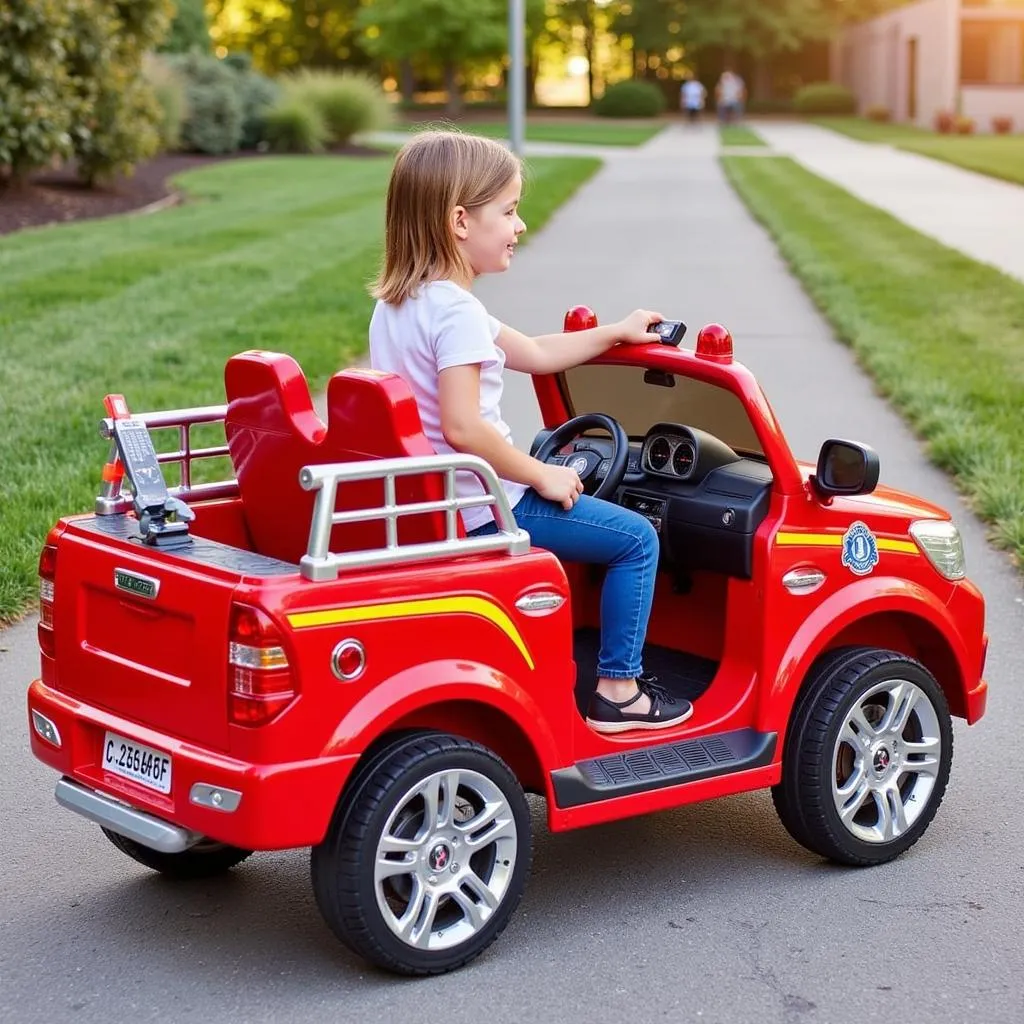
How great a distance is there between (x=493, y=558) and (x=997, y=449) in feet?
19.5

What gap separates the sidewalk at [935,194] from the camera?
2016 centimetres

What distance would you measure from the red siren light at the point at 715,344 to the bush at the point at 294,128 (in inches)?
1389

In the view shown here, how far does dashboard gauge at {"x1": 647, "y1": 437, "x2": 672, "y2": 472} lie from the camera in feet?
14.8

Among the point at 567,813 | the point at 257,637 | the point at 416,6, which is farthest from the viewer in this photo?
the point at 416,6

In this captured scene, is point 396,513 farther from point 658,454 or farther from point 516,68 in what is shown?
point 516,68

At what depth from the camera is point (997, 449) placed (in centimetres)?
909

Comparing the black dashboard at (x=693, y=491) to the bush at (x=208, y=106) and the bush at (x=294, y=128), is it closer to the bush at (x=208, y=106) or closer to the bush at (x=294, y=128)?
the bush at (x=208, y=106)

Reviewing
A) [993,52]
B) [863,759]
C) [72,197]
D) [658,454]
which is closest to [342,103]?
[72,197]

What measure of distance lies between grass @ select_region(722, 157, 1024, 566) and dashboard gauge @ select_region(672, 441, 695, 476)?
11.0 ft

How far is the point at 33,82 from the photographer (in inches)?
815

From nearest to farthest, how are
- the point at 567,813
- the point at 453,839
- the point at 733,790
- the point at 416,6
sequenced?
1. the point at 453,839
2. the point at 567,813
3. the point at 733,790
4. the point at 416,6

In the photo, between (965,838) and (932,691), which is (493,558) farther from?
(965,838)

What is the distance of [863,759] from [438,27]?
61.6 meters

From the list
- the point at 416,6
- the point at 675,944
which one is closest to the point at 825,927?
the point at 675,944
